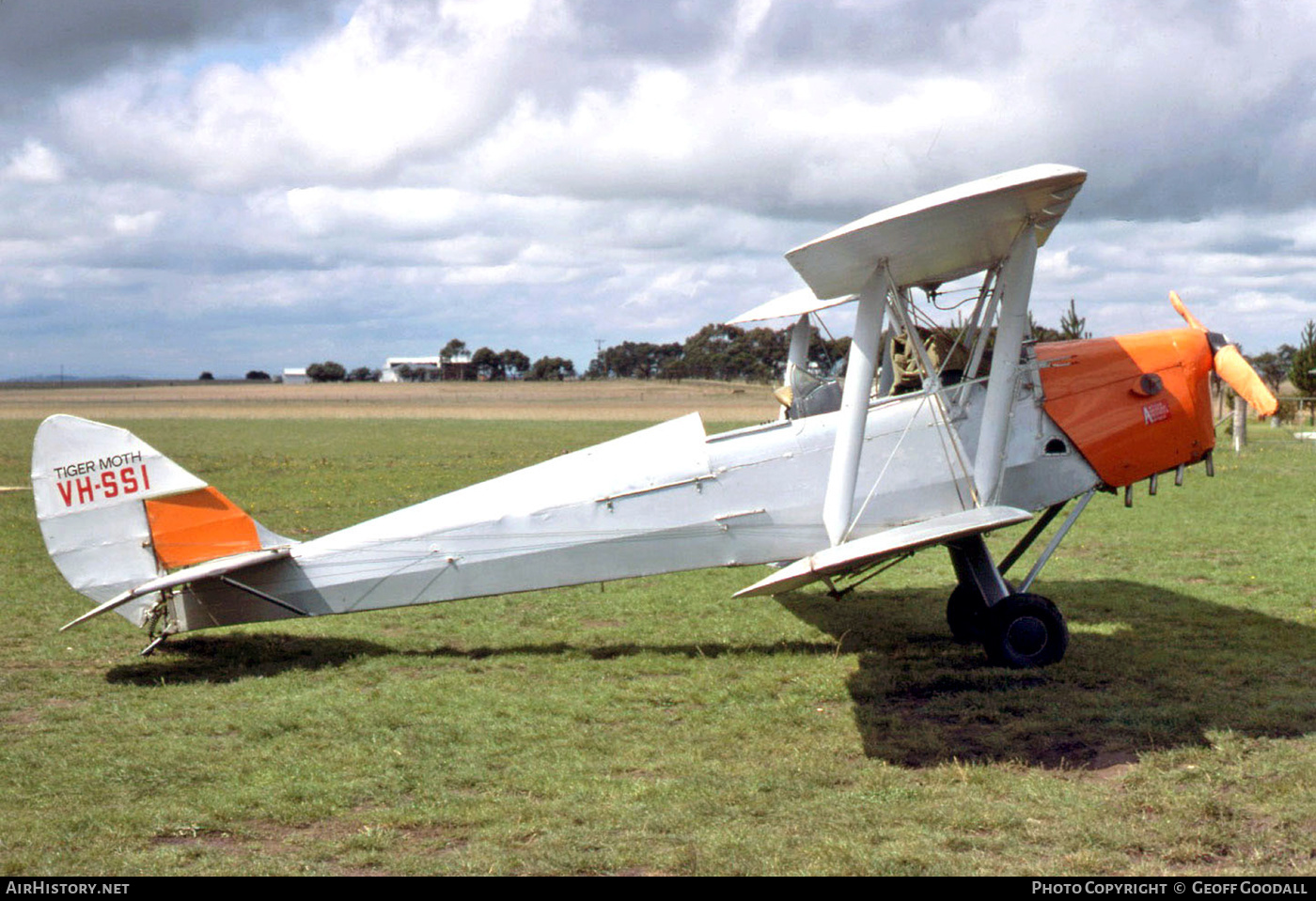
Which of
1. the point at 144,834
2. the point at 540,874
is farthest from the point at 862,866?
the point at 144,834

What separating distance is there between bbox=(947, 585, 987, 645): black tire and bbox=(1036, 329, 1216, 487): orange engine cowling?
135 cm

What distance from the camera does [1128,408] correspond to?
7.44 meters

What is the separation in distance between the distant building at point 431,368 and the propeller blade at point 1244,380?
11451 centimetres

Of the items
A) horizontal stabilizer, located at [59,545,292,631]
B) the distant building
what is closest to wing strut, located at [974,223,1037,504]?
horizontal stabilizer, located at [59,545,292,631]

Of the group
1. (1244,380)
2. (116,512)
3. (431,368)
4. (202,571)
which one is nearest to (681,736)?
(202,571)

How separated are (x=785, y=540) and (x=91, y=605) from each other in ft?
21.8

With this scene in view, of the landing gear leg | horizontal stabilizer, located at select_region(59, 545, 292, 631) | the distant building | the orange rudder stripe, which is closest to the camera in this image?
horizontal stabilizer, located at select_region(59, 545, 292, 631)

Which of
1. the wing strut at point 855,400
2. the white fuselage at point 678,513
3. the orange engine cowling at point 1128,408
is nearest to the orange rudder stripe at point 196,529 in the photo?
the white fuselage at point 678,513

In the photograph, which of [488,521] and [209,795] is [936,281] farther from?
[209,795]

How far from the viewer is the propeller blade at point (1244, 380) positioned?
7098 mm

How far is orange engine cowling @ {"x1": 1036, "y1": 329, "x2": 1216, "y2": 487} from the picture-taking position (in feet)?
24.4

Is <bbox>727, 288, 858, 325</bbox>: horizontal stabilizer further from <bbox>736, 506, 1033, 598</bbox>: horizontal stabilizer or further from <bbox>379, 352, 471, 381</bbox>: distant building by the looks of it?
<bbox>379, 352, 471, 381</bbox>: distant building

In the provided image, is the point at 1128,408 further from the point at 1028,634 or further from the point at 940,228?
the point at 940,228

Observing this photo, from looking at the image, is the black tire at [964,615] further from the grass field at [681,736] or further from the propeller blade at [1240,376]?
the propeller blade at [1240,376]
